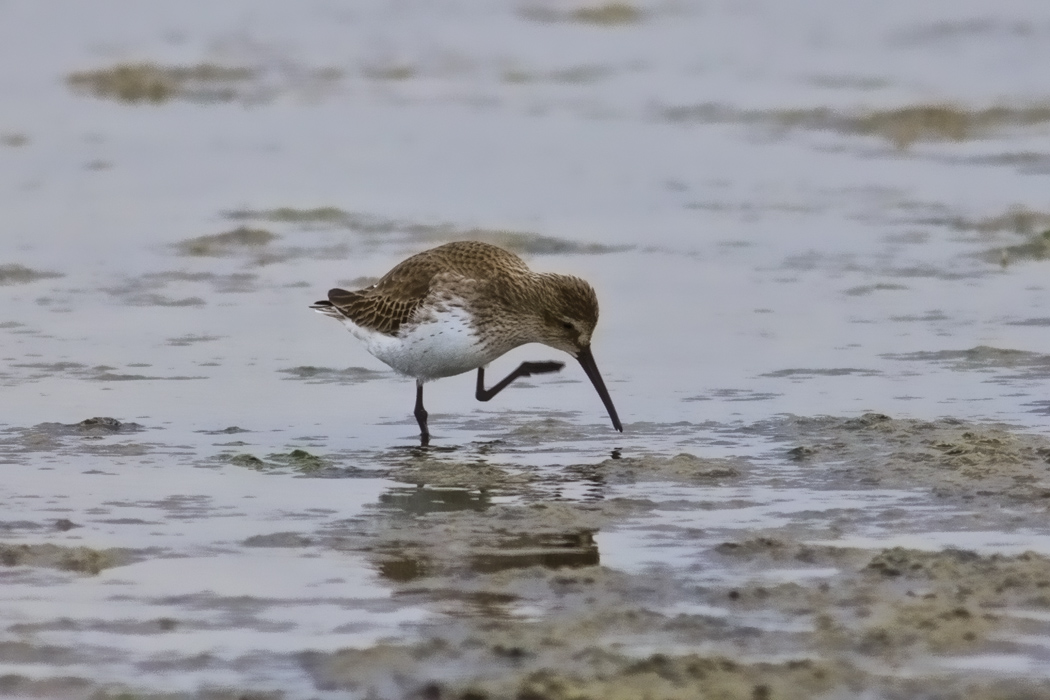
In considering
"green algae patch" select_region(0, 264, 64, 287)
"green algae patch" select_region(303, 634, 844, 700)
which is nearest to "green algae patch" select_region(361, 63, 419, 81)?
"green algae patch" select_region(0, 264, 64, 287)

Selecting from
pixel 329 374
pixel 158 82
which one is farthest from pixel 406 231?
pixel 158 82

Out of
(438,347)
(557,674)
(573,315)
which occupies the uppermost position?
(573,315)

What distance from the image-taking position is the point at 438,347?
28.1 ft

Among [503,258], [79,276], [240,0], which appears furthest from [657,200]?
[240,0]

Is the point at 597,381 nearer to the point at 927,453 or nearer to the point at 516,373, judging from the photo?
the point at 516,373

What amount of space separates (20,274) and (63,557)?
20.1 feet

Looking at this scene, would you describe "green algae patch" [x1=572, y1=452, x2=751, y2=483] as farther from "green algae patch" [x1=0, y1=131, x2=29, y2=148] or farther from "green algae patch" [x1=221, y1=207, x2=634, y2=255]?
"green algae patch" [x1=0, y1=131, x2=29, y2=148]

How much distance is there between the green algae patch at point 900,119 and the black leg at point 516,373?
28.4ft

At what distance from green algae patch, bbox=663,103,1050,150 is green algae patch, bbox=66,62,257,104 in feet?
16.1

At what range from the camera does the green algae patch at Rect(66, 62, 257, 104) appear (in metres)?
19.4

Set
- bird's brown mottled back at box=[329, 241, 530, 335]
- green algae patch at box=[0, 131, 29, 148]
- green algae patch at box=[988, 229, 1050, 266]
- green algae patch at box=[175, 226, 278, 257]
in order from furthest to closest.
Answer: green algae patch at box=[0, 131, 29, 148] < green algae patch at box=[175, 226, 278, 257] < green algae patch at box=[988, 229, 1050, 266] < bird's brown mottled back at box=[329, 241, 530, 335]

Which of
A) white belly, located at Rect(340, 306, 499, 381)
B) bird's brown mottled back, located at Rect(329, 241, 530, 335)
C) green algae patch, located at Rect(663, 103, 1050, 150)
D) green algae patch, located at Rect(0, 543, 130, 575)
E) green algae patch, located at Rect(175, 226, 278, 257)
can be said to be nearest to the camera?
green algae patch, located at Rect(0, 543, 130, 575)

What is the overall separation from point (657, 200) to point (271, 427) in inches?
266

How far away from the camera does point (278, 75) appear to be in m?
20.8
